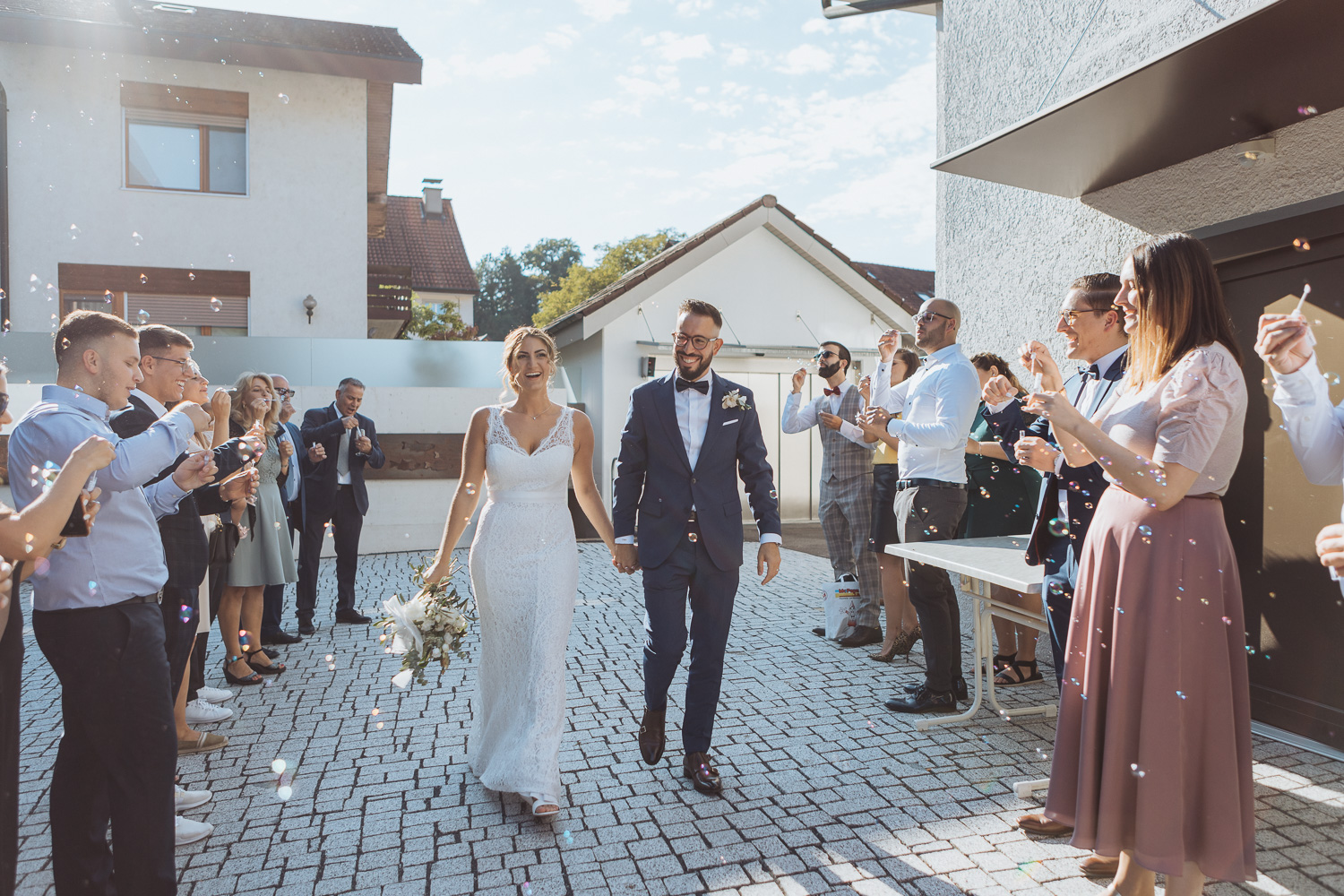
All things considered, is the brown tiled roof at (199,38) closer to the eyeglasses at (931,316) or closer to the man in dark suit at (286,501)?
the man in dark suit at (286,501)

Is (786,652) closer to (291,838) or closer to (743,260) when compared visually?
(291,838)

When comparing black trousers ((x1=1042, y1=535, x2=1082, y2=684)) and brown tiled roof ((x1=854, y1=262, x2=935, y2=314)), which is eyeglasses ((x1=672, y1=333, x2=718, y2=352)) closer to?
black trousers ((x1=1042, y1=535, x2=1082, y2=684))

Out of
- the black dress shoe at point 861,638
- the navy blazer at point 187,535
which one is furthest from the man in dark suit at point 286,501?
the black dress shoe at point 861,638

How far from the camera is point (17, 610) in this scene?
7.18 ft

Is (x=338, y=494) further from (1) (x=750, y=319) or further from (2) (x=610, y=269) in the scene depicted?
(2) (x=610, y=269)

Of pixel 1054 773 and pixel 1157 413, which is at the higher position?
pixel 1157 413

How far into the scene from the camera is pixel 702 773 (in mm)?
3879

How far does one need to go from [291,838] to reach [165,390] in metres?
2.03

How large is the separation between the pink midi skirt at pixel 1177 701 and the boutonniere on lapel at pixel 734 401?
182 cm

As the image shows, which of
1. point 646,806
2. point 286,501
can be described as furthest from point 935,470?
point 286,501

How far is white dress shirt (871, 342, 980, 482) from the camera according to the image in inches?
189

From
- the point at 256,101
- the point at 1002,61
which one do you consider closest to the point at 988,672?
the point at 1002,61

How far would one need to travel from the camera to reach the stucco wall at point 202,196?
43.3 feet

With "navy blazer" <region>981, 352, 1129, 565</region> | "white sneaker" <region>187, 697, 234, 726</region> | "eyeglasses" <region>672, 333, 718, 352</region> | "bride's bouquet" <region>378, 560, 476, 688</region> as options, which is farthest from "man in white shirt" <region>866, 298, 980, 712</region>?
"white sneaker" <region>187, 697, 234, 726</region>
